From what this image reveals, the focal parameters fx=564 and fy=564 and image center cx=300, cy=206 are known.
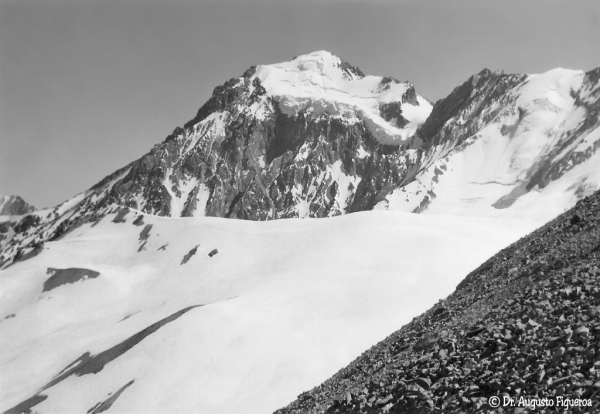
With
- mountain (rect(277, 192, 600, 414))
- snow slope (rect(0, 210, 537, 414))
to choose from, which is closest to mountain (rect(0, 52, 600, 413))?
snow slope (rect(0, 210, 537, 414))

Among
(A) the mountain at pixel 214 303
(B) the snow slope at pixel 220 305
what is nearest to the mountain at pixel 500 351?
(B) the snow slope at pixel 220 305

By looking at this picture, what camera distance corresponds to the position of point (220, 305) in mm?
60094

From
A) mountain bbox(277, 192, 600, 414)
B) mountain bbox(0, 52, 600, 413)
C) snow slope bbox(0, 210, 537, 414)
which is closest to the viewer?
mountain bbox(277, 192, 600, 414)

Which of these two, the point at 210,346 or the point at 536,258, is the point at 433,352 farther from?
the point at 210,346

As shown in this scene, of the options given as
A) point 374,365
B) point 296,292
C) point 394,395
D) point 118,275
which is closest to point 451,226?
point 296,292

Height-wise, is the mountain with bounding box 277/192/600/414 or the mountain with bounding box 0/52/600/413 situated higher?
the mountain with bounding box 0/52/600/413

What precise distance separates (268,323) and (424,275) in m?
18.4

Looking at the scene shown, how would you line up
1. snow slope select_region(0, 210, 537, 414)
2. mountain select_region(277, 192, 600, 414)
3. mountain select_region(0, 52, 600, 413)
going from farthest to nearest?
mountain select_region(0, 52, 600, 413)
snow slope select_region(0, 210, 537, 414)
mountain select_region(277, 192, 600, 414)

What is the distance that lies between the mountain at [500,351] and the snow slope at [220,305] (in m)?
22.7

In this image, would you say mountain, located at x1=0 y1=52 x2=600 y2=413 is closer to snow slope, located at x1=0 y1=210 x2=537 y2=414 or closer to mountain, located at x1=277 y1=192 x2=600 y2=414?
snow slope, located at x1=0 y1=210 x2=537 y2=414

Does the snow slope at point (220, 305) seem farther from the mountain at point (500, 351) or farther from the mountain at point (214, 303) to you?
the mountain at point (500, 351)

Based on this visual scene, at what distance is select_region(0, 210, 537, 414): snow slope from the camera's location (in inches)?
1891

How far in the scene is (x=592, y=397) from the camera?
448 inches

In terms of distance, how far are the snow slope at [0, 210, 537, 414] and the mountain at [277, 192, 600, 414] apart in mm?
22715
